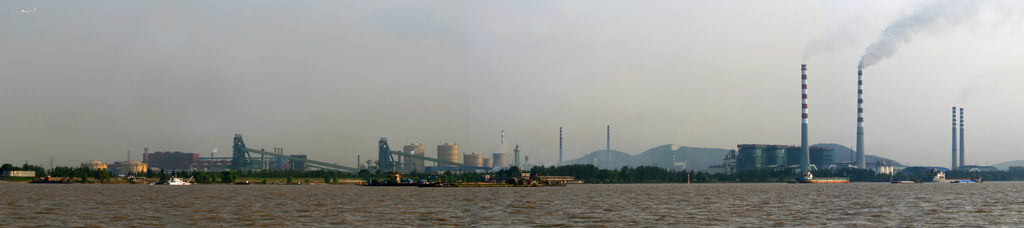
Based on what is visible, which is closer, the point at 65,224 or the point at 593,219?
the point at 65,224

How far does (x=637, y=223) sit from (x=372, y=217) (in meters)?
20.1

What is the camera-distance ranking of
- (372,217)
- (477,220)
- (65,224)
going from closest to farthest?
(65,224) < (477,220) < (372,217)

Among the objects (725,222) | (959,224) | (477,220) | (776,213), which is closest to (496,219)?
(477,220)

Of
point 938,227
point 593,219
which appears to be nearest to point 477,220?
point 593,219

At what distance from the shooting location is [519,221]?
190ft

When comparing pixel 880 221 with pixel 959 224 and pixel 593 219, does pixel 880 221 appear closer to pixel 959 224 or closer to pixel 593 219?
pixel 959 224

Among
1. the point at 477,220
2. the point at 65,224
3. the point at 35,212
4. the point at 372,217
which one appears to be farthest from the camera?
the point at 35,212

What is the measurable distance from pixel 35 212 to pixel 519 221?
4016 cm

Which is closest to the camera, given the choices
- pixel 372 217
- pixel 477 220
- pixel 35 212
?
pixel 477 220

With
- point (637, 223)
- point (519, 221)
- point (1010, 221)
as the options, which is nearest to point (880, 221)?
point (1010, 221)

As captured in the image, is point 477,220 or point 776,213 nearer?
point 477,220

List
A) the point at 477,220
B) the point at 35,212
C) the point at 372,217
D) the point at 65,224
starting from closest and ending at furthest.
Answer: the point at 65,224 < the point at 477,220 < the point at 372,217 < the point at 35,212

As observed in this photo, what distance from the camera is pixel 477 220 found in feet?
191

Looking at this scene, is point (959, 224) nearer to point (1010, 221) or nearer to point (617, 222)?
point (1010, 221)
